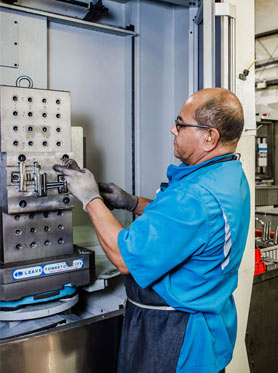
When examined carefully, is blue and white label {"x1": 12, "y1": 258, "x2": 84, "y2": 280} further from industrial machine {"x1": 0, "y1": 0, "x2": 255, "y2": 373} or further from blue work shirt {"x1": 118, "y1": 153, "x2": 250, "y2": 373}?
blue work shirt {"x1": 118, "y1": 153, "x2": 250, "y2": 373}

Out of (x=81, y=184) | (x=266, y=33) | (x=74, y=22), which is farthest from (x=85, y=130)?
(x=266, y=33)

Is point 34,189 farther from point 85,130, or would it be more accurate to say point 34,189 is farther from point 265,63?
point 265,63

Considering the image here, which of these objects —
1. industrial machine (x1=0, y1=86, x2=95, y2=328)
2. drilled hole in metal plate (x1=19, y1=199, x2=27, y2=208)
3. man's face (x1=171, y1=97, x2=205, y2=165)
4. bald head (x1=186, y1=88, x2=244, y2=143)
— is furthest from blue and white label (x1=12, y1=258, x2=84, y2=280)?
bald head (x1=186, y1=88, x2=244, y2=143)

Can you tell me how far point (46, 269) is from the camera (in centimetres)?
110

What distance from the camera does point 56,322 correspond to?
1.13 meters

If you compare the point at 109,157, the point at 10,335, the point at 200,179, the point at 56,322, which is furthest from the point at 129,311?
the point at 109,157

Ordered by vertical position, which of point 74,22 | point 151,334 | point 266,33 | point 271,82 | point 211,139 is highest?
point 266,33

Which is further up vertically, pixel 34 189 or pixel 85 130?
pixel 85 130

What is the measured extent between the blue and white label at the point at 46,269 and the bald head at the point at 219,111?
22.3 inches

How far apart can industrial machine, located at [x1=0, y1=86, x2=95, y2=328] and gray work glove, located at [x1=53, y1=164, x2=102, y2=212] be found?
0.13 feet

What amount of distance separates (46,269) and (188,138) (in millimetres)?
549

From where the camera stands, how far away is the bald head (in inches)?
37.9

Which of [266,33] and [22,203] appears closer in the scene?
[22,203]

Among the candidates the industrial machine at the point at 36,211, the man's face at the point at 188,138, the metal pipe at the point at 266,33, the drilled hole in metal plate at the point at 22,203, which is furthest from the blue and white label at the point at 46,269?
the metal pipe at the point at 266,33
